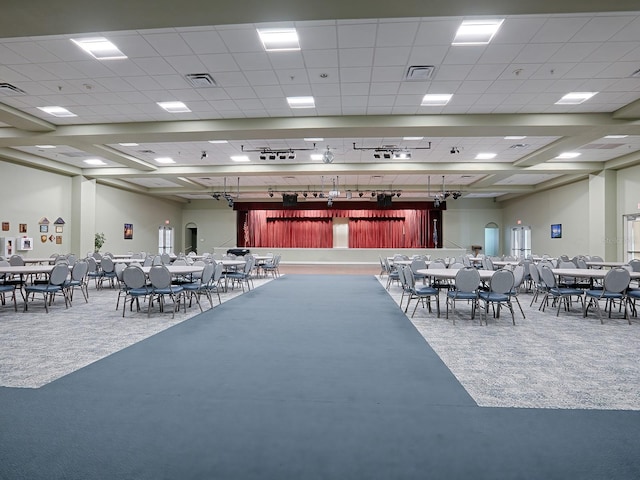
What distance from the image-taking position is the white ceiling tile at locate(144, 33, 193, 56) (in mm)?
5393

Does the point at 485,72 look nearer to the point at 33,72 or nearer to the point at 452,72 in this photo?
the point at 452,72

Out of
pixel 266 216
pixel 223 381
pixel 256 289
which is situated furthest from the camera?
pixel 266 216

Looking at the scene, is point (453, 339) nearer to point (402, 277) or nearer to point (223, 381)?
point (402, 277)

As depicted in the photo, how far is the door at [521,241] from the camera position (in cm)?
2010

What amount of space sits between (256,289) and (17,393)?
760 centimetres

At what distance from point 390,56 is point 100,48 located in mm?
4441

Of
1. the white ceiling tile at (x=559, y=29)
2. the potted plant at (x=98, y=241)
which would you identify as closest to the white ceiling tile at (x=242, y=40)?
the white ceiling tile at (x=559, y=29)

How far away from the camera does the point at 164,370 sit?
3902 millimetres

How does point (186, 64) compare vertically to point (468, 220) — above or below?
above

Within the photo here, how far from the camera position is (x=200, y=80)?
6.82 metres

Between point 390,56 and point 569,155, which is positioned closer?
point 390,56

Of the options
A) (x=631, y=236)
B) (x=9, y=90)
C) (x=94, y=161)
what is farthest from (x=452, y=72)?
(x=94, y=161)

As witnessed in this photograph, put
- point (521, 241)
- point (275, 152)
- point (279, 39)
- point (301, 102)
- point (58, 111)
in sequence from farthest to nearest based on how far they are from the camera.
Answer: point (521, 241) → point (275, 152) → point (58, 111) → point (301, 102) → point (279, 39)

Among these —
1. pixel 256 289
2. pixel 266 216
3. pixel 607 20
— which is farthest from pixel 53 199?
pixel 607 20
